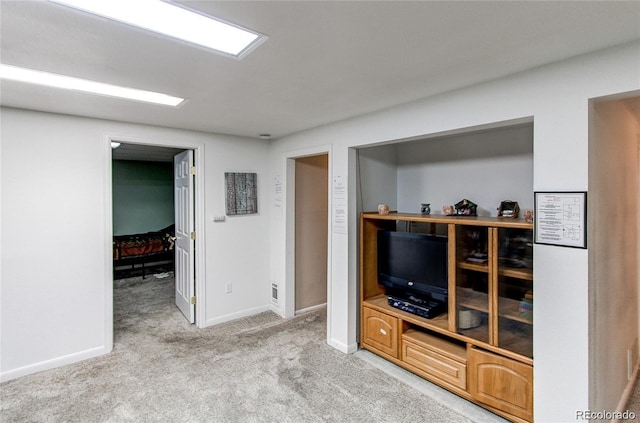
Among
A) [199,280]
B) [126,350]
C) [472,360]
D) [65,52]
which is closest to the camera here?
[65,52]

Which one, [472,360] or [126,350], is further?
[126,350]

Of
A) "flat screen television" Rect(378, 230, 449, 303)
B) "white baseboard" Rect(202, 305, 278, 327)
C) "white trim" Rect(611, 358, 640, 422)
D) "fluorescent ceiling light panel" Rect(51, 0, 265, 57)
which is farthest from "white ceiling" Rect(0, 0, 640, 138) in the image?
"white baseboard" Rect(202, 305, 278, 327)

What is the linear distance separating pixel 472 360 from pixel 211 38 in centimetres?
251

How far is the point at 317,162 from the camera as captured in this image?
4.21 meters

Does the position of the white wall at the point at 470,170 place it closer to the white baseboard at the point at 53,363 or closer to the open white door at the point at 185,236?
the open white door at the point at 185,236

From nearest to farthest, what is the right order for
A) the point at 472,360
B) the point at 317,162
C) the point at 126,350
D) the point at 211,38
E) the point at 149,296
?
the point at 211,38 → the point at 472,360 → the point at 126,350 → the point at 317,162 → the point at 149,296

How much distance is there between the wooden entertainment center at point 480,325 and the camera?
81.9 inches

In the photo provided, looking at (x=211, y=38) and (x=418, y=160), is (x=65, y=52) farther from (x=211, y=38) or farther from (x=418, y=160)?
(x=418, y=160)

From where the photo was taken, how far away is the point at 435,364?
2.50 metres

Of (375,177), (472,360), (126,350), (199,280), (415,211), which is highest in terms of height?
(375,177)

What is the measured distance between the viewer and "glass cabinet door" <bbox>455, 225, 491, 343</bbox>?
2307 millimetres

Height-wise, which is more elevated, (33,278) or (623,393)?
(33,278)

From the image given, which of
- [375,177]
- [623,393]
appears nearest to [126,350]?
[375,177]

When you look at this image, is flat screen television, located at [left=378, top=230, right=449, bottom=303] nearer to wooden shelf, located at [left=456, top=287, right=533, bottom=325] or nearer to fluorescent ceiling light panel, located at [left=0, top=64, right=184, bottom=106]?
wooden shelf, located at [left=456, top=287, right=533, bottom=325]
